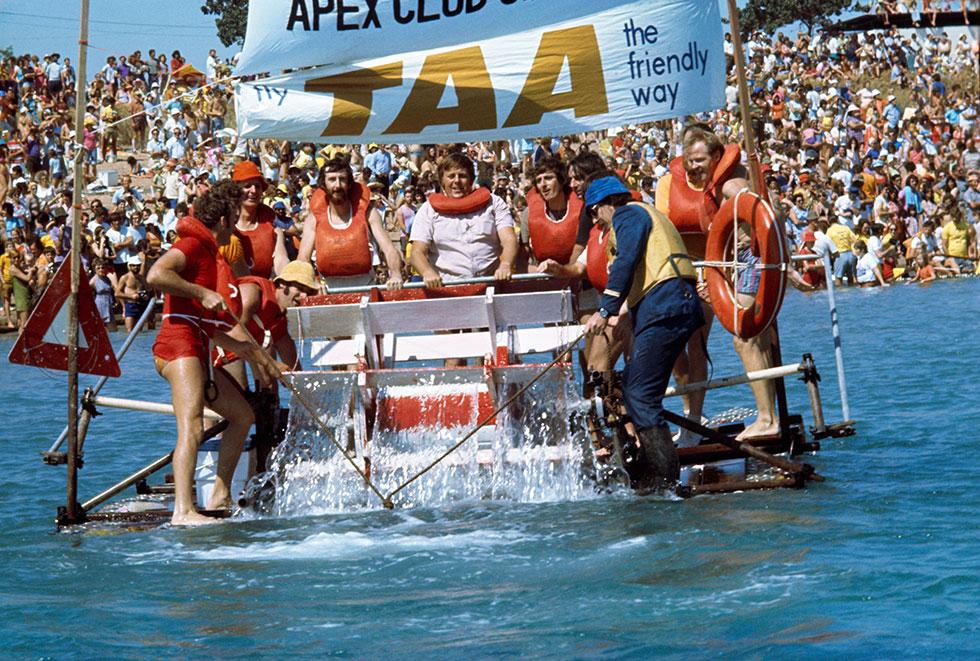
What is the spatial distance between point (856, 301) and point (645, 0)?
17125 mm

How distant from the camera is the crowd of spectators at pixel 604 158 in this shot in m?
28.5

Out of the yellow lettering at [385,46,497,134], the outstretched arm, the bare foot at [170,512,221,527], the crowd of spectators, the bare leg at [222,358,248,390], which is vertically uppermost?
the crowd of spectators

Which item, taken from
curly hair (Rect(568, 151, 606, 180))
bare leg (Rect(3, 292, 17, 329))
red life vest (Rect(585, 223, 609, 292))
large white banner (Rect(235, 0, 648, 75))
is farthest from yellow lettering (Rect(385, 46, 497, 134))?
bare leg (Rect(3, 292, 17, 329))

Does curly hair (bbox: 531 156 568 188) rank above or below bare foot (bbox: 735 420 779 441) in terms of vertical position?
above

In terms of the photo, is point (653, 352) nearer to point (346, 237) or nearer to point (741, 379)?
point (741, 379)

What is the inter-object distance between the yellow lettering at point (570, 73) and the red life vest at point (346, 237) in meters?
1.40

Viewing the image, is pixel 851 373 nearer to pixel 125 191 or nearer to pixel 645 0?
pixel 645 0

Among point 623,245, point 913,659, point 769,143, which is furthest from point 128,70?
point 913,659

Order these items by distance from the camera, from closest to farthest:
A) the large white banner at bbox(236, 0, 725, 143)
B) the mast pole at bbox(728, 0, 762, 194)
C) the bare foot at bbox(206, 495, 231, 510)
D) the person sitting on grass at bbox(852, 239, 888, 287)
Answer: the bare foot at bbox(206, 495, 231, 510) < the mast pole at bbox(728, 0, 762, 194) < the large white banner at bbox(236, 0, 725, 143) < the person sitting on grass at bbox(852, 239, 888, 287)

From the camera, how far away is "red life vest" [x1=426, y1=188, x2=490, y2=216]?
11773 mm

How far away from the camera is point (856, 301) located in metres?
27.9

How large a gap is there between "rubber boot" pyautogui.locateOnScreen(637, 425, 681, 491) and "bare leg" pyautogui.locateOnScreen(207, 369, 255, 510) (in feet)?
8.65

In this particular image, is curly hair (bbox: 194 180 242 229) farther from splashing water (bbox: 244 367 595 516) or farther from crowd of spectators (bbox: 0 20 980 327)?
crowd of spectators (bbox: 0 20 980 327)

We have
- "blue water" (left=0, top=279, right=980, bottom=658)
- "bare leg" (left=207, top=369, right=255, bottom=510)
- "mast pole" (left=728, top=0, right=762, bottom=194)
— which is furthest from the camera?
"mast pole" (left=728, top=0, right=762, bottom=194)
